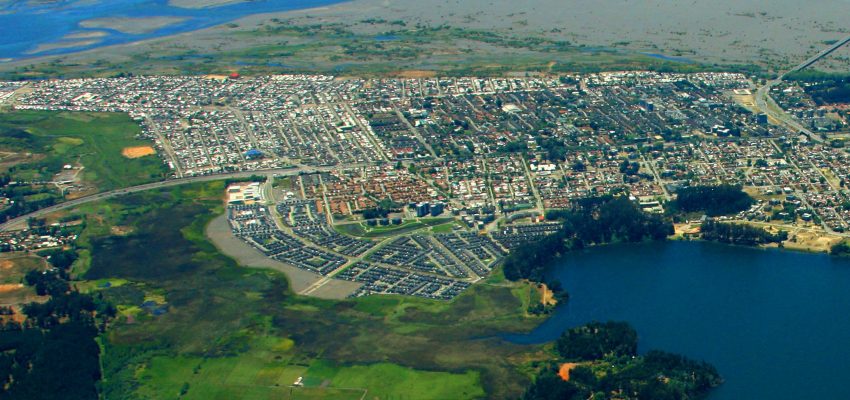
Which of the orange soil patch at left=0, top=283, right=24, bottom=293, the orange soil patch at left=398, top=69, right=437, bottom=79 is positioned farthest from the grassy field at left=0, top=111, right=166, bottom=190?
the orange soil patch at left=398, top=69, right=437, bottom=79

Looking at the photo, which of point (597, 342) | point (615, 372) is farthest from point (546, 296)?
point (615, 372)

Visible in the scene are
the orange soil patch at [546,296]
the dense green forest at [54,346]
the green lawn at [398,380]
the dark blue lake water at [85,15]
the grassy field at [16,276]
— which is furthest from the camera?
the dark blue lake water at [85,15]

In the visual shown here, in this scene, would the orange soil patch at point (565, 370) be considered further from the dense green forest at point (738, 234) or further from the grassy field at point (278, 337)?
the dense green forest at point (738, 234)

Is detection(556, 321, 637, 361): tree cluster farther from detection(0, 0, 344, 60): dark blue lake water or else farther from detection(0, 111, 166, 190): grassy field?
detection(0, 0, 344, 60): dark blue lake water

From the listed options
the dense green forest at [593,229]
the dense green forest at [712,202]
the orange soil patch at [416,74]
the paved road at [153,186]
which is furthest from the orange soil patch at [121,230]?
the orange soil patch at [416,74]

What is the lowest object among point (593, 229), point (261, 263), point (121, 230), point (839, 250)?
point (261, 263)

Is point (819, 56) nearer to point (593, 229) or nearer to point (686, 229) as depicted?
point (686, 229)
